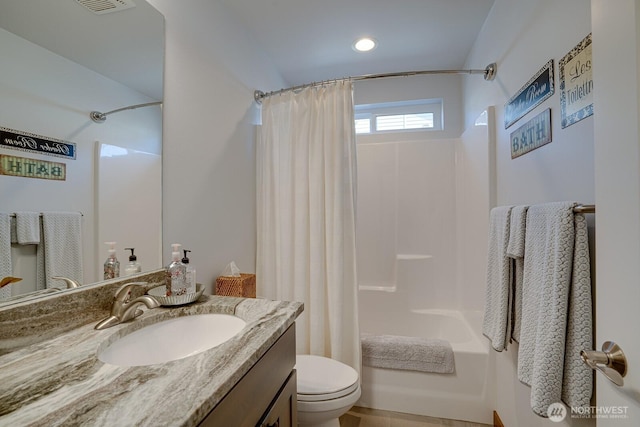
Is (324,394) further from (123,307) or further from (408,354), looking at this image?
(123,307)

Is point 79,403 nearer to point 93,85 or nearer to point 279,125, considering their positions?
point 93,85

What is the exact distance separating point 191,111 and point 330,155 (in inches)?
30.8

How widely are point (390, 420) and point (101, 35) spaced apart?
2.37m

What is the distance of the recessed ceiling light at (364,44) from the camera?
6.54 ft

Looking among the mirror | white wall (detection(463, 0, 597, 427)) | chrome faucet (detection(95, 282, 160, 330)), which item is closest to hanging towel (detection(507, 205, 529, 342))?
white wall (detection(463, 0, 597, 427))

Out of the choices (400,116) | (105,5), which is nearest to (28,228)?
(105,5)

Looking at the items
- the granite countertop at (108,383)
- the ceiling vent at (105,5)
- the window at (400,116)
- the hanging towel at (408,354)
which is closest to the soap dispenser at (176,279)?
the granite countertop at (108,383)

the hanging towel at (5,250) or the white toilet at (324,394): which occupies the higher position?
the hanging towel at (5,250)

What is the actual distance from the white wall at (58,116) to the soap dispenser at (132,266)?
0.04 m

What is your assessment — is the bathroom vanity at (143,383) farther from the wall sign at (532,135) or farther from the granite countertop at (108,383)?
the wall sign at (532,135)

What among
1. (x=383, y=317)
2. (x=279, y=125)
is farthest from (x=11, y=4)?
(x=383, y=317)

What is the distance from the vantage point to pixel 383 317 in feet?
7.99

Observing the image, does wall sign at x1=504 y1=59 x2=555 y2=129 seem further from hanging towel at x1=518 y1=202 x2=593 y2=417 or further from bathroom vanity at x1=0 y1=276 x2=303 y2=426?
bathroom vanity at x1=0 y1=276 x2=303 y2=426

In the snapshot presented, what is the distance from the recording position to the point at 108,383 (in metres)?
0.55
